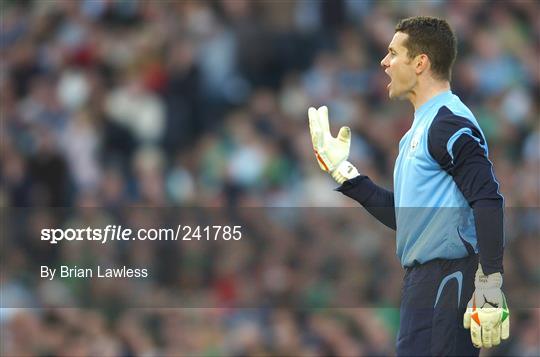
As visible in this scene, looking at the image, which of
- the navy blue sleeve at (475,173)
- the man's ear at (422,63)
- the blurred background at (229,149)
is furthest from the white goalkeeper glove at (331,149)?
the blurred background at (229,149)

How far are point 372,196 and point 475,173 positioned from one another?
0.77 metres

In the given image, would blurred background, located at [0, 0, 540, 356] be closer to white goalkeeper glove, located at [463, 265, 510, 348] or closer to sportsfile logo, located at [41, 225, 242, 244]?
sportsfile logo, located at [41, 225, 242, 244]

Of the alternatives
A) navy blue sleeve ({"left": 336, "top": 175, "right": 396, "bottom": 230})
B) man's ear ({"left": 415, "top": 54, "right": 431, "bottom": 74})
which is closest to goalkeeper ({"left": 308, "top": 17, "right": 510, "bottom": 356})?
man's ear ({"left": 415, "top": 54, "right": 431, "bottom": 74})

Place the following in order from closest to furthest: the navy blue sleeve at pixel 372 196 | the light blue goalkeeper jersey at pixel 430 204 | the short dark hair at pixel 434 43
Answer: the light blue goalkeeper jersey at pixel 430 204, the short dark hair at pixel 434 43, the navy blue sleeve at pixel 372 196

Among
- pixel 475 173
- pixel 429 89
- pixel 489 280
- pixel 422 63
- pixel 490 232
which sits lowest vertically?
pixel 489 280

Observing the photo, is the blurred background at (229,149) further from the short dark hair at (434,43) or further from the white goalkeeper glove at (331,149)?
the short dark hair at (434,43)

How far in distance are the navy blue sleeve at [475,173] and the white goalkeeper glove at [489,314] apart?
51 mm

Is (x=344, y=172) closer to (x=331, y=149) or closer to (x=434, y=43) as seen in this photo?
(x=331, y=149)

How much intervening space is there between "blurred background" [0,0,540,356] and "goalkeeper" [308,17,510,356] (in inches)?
205

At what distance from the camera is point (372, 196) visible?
220 inches

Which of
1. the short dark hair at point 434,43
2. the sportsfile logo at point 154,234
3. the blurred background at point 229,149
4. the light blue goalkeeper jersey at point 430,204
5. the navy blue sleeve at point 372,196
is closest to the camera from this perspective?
the light blue goalkeeper jersey at point 430,204

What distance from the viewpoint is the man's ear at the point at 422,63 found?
5293mm

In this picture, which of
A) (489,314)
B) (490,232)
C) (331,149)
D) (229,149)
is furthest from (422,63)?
(229,149)

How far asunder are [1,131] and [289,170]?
335 cm
